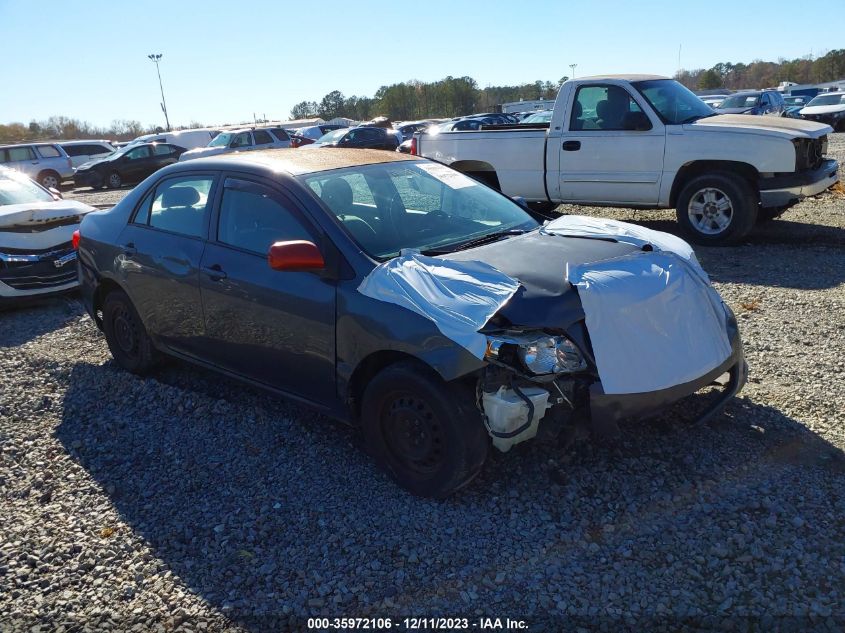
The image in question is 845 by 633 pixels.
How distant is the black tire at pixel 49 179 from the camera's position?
25172 millimetres

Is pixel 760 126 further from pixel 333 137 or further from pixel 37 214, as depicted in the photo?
pixel 333 137

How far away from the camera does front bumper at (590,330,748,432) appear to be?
10.5 ft

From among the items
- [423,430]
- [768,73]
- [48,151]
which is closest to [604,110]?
[423,430]

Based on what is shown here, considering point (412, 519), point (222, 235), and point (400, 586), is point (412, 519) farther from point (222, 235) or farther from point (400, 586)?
point (222, 235)

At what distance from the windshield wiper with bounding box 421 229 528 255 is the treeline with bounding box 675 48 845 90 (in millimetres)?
81918

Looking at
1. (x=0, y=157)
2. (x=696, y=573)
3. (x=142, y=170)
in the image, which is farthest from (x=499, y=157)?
(x=0, y=157)

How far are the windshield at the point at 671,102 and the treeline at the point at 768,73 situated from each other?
7591 centimetres

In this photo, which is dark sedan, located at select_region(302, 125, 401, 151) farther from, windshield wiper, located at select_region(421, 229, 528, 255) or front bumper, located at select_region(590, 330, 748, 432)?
front bumper, located at select_region(590, 330, 748, 432)

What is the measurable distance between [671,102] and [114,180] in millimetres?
21535

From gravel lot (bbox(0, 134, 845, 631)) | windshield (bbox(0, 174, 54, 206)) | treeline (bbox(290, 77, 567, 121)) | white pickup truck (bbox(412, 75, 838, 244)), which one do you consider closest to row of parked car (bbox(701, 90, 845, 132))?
white pickup truck (bbox(412, 75, 838, 244))

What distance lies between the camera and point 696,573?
2.89 m

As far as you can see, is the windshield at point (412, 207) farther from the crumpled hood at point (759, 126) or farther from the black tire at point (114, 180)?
the black tire at point (114, 180)

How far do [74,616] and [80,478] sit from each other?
1.22m

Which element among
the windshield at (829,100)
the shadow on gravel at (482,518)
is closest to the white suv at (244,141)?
the shadow on gravel at (482,518)
